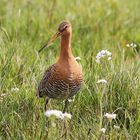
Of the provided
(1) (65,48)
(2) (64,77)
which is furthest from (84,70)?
(2) (64,77)

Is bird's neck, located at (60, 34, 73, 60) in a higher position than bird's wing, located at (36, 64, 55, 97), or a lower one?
higher

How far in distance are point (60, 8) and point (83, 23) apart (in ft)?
2.60

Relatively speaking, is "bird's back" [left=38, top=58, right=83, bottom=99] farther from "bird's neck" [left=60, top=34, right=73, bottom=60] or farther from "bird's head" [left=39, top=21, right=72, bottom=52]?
"bird's head" [left=39, top=21, right=72, bottom=52]

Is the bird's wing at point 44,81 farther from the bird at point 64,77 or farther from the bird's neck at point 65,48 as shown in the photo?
the bird's neck at point 65,48

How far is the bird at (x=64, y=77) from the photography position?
498cm

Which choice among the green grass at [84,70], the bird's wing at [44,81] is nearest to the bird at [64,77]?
the bird's wing at [44,81]

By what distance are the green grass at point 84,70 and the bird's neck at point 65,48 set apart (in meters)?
0.41

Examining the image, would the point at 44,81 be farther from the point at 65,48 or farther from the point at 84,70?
the point at 84,70

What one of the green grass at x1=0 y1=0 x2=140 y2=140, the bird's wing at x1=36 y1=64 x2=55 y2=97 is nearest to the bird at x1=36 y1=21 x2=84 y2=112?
the bird's wing at x1=36 y1=64 x2=55 y2=97

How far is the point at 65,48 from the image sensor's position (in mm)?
5172

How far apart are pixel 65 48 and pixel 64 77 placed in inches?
11.9

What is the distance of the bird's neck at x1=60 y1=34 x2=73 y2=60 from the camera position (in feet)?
16.7

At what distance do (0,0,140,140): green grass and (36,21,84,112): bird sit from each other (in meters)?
0.16

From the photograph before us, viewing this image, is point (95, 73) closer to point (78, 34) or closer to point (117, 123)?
point (117, 123)
